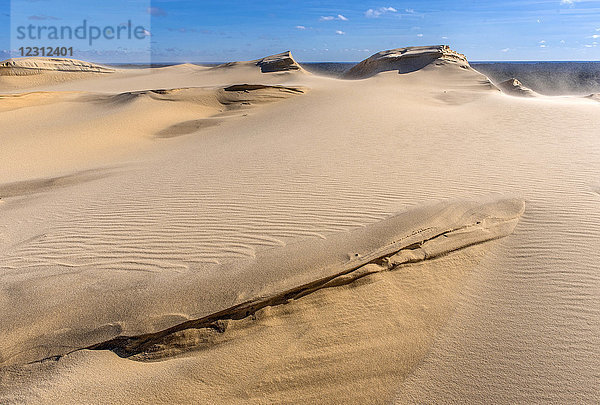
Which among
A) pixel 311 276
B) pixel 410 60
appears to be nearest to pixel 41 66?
pixel 410 60

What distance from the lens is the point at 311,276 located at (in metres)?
3.43

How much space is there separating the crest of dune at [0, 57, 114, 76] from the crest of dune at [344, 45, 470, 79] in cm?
1869

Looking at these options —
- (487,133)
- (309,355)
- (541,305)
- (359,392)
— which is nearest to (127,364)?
(309,355)

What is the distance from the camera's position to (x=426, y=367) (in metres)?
2.74

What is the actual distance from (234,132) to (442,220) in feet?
24.6

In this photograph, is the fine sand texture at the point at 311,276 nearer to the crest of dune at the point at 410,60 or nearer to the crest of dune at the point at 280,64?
the crest of dune at the point at 410,60

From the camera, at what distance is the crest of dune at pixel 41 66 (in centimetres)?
2405

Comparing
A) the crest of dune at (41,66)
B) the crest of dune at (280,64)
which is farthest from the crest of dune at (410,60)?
the crest of dune at (41,66)

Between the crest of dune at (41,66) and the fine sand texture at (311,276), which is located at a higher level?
the crest of dune at (41,66)

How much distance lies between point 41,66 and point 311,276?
2859 centimetres

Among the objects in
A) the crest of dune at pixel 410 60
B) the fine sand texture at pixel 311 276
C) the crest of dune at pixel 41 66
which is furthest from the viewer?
the crest of dune at pixel 41 66

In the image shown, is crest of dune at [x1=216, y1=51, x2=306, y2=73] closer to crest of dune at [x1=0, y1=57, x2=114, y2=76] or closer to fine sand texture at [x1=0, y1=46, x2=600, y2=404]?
crest of dune at [x1=0, y1=57, x2=114, y2=76]

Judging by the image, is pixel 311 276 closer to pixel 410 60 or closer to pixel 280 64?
pixel 410 60

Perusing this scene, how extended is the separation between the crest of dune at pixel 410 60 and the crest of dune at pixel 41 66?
61.3 ft
